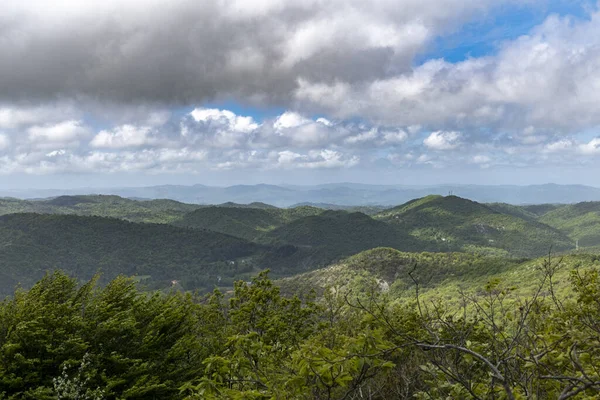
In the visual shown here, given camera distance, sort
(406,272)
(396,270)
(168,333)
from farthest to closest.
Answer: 1. (396,270)
2. (406,272)
3. (168,333)

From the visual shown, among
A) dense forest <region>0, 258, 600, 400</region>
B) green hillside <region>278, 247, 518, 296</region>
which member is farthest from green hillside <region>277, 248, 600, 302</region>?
dense forest <region>0, 258, 600, 400</region>

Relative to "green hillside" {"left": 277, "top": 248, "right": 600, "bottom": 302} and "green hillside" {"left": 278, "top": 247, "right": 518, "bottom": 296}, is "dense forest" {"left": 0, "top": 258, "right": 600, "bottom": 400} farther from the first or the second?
"green hillside" {"left": 278, "top": 247, "right": 518, "bottom": 296}

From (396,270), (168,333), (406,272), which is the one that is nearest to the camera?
(168,333)

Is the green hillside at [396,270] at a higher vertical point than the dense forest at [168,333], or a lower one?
lower

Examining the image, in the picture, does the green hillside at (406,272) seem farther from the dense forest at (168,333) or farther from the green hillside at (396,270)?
the dense forest at (168,333)

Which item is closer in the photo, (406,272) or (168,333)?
(168,333)

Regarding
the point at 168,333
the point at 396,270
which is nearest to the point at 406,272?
the point at 396,270

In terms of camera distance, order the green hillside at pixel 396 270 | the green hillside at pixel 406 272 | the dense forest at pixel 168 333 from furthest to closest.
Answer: the green hillside at pixel 396 270 < the green hillside at pixel 406 272 < the dense forest at pixel 168 333

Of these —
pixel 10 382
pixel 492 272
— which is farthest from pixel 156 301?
pixel 492 272

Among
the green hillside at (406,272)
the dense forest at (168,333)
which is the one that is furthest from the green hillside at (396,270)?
the dense forest at (168,333)

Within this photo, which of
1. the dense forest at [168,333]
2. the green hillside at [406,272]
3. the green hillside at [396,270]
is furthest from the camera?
the green hillside at [396,270]

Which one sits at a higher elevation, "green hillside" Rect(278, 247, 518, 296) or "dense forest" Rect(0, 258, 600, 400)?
"dense forest" Rect(0, 258, 600, 400)

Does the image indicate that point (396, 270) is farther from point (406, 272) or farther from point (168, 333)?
point (168, 333)

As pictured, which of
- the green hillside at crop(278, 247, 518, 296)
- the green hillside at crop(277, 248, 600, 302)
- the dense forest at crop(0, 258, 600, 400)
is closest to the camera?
the dense forest at crop(0, 258, 600, 400)
